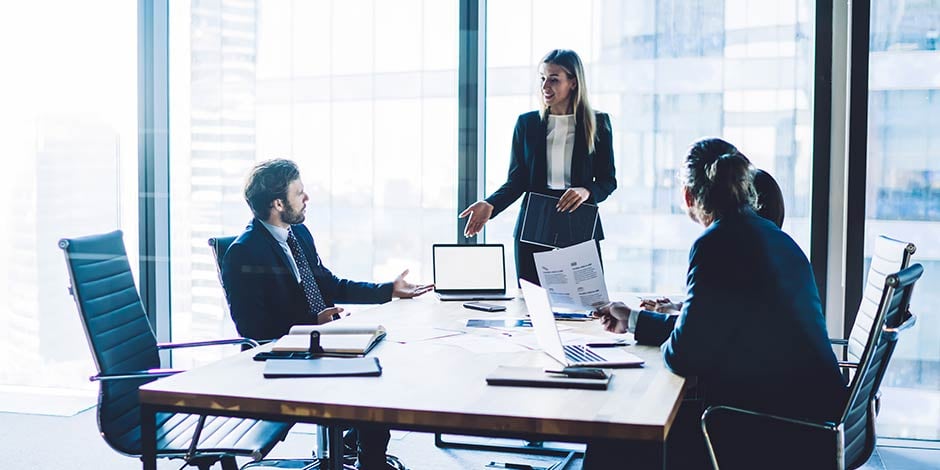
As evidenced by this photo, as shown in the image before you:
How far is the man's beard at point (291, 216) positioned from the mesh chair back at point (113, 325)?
63 cm

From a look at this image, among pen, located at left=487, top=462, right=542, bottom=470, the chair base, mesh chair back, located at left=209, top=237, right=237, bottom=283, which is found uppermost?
mesh chair back, located at left=209, top=237, right=237, bottom=283

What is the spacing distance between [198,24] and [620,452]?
3769 millimetres

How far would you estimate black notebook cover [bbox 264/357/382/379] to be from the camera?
1994mm

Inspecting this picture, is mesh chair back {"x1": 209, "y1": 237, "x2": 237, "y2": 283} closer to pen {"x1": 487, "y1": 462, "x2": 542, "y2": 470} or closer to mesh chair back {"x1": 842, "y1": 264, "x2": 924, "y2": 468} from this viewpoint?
pen {"x1": 487, "y1": 462, "x2": 542, "y2": 470}

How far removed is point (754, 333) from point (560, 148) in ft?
6.21

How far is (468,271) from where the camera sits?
3561 millimetres

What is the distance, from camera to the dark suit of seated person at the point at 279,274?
9.70 ft

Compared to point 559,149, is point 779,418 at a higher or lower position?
lower

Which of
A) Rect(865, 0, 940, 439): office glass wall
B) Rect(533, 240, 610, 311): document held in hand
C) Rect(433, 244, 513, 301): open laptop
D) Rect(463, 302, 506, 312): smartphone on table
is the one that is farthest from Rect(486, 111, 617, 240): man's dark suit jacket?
Rect(865, 0, 940, 439): office glass wall

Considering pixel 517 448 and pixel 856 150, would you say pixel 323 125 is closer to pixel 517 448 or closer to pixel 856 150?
pixel 517 448

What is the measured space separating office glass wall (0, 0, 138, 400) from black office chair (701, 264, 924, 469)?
391 centimetres

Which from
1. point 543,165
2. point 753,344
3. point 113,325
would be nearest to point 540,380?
point 753,344

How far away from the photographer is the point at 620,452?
82.3 inches

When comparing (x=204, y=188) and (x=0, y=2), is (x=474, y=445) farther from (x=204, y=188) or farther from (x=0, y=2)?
(x=0, y=2)
